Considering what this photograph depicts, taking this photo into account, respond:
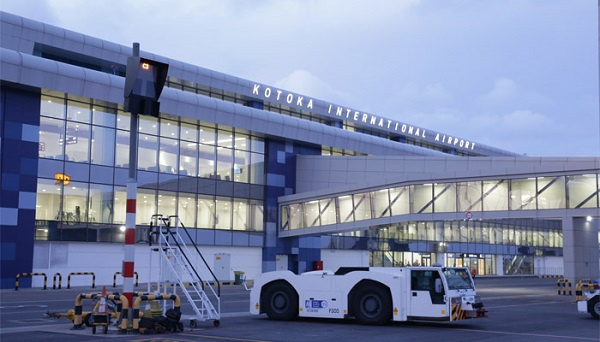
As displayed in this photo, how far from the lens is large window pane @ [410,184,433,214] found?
46.3 meters

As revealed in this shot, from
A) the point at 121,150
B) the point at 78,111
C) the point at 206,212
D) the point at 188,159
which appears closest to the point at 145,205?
the point at 121,150

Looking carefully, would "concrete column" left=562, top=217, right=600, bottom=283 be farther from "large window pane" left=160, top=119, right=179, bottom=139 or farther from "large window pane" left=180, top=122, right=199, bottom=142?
"large window pane" left=160, top=119, right=179, bottom=139

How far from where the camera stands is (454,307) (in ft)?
68.0

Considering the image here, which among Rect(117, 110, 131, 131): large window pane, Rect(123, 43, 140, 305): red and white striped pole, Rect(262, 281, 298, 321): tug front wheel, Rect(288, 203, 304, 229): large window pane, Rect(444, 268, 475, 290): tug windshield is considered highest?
Rect(117, 110, 131, 131): large window pane

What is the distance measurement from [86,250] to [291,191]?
19795mm

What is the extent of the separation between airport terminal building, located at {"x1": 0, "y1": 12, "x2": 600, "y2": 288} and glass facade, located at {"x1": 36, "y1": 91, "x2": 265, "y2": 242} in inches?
3.5

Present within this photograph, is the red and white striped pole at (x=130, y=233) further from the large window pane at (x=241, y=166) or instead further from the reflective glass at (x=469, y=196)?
the large window pane at (x=241, y=166)

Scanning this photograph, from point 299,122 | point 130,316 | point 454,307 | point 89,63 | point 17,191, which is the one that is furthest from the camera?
point 299,122

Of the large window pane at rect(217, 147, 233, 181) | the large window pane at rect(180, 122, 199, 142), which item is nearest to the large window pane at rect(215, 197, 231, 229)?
the large window pane at rect(217, 147, 233, 181)

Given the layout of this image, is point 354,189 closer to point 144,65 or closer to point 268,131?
point 268,131

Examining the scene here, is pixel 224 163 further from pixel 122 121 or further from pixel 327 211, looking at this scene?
pixel 122 121

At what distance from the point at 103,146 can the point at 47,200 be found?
5.41m

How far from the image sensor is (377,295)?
21.5 metres

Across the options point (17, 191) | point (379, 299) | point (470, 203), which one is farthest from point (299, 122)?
point (379, 299)
